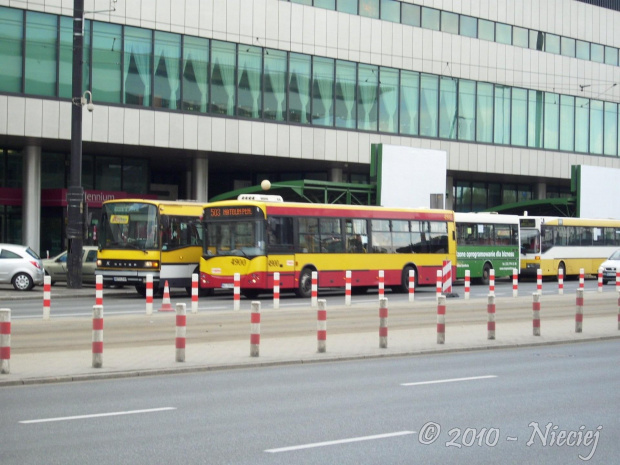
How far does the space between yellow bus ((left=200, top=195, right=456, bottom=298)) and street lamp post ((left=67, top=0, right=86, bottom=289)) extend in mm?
4118

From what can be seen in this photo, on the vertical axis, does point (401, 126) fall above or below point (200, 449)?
above

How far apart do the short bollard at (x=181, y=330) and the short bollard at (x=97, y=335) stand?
119cm

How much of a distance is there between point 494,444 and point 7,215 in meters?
37.1

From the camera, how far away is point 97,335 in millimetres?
13477

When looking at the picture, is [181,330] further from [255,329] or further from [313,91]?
[313,91]

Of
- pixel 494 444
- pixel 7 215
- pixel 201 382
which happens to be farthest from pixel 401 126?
pixel 494 444

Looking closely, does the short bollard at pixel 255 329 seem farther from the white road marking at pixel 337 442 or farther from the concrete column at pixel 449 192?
the concrete column at pixel 449 192

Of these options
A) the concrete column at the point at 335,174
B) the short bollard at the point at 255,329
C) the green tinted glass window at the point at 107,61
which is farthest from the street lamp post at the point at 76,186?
the concrete column at the point at 335,174

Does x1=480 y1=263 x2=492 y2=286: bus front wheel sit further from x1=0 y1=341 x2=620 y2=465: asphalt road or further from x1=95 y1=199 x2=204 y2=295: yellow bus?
x1=0 y1=341 x2=620 y2=465: asphalt road

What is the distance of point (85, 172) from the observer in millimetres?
45250

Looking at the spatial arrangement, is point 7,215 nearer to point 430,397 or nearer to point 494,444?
point 430,397

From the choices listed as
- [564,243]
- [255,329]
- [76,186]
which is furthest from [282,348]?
[564,243]

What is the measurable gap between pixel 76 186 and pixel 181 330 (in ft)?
61.0

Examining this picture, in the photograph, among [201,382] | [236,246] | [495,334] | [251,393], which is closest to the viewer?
[251,393]
